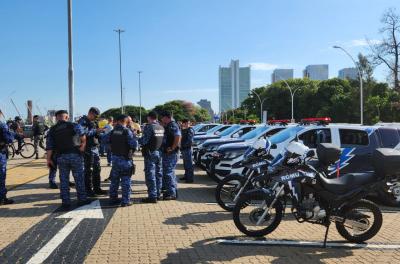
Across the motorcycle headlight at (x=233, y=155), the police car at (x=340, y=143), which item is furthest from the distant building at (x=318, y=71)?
the motorcycle headlight at (x=233, y=155)

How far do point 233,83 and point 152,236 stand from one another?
457 ft

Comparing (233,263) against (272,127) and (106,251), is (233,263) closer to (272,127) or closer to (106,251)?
(106,251)

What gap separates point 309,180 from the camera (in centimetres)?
631

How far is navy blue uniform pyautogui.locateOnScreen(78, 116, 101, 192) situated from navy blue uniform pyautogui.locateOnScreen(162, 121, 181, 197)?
4.93ft

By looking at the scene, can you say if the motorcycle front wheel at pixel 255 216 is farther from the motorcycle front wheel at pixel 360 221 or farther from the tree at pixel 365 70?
the tree at pixel 365 70

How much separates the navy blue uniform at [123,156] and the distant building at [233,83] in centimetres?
13187

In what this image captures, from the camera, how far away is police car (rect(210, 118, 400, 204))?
10.1 m

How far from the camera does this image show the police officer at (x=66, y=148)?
8672mm

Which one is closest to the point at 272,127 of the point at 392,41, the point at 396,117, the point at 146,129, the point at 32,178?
the point at 146,129

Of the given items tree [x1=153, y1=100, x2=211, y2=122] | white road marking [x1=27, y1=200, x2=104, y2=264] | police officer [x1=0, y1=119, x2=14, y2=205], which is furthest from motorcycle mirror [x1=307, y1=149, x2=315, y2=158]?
tree [x1=153, y1=100, x2=211, y2=122]

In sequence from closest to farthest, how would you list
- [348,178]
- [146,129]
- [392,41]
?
1. [348,178]
2. [146,129]
3. [392,41]

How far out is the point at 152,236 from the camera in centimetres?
673

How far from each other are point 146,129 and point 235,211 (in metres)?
3.30

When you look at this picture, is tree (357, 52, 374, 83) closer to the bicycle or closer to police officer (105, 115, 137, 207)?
the bicycle
